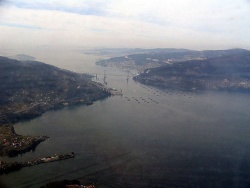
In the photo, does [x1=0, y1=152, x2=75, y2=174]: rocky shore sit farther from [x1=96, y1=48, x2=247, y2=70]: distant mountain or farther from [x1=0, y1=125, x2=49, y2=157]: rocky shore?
[x1=96, y1=48, x2=247, y2=70]: distant mountain

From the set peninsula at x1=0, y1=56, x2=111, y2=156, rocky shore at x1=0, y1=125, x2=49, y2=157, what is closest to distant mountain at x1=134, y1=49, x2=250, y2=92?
peninsula at x1=0, y1=56, x2=111, y2=156

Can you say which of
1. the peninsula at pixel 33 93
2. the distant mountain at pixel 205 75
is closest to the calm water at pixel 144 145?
the peninsula at pixel 33 93

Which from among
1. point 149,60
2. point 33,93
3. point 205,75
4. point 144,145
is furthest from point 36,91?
point 149,60

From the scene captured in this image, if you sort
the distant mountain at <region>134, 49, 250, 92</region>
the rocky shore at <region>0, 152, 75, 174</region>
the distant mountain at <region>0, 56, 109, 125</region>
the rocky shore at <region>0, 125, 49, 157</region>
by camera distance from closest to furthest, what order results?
the rocky shore at <region>0, 152, 75, 174</region> < the rocky shore at <region>0, 125, 49, 157</region> < the distant mountain at <region>0, 56, 109, 125</region> < the distant mountain at <region>134, 49, 250, 92</region>

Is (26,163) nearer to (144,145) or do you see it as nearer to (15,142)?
(15,142)

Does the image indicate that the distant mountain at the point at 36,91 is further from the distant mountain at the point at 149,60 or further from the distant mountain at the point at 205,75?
the distant mountain at the point at 149,60

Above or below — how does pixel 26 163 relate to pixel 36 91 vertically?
below
